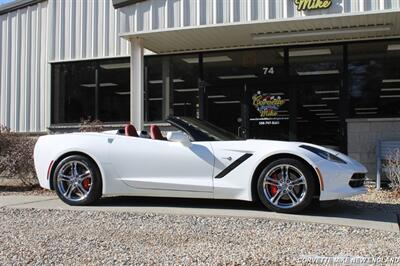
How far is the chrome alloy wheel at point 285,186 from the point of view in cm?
692

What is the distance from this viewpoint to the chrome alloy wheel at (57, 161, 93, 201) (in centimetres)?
785

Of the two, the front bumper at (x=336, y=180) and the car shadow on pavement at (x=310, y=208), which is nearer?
the front bumper at (x=336, y=180)

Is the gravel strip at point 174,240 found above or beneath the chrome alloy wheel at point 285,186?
beneath

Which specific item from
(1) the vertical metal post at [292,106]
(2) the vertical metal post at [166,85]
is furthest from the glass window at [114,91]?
(1) the vertical metal post at [292,106]

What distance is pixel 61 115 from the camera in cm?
1457

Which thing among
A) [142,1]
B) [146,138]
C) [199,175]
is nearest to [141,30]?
[142,1]

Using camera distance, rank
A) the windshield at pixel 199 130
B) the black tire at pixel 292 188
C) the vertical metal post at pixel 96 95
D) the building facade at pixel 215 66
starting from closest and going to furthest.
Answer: the black tire at pixel 292 188 → the windshield at pixel 199 130 → the building facade at pixel 215 66 → the vertical metal post at pixel 96 95

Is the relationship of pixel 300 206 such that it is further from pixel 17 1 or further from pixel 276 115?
pixel 17 1

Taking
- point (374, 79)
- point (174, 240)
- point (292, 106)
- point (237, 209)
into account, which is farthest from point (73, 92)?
point (174, 240)

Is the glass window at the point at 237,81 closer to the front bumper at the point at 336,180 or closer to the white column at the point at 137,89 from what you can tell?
the white column at the point at 137,89

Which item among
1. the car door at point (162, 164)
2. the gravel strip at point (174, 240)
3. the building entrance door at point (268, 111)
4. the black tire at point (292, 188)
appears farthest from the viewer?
the building entrance door at point (268, 111)

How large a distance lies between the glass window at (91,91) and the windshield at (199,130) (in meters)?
5.98

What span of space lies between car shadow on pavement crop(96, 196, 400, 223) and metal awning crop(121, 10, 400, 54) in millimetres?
3702

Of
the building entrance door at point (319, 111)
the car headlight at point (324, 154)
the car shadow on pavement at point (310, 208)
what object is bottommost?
the car shadow on pavement at point (310, 208)
